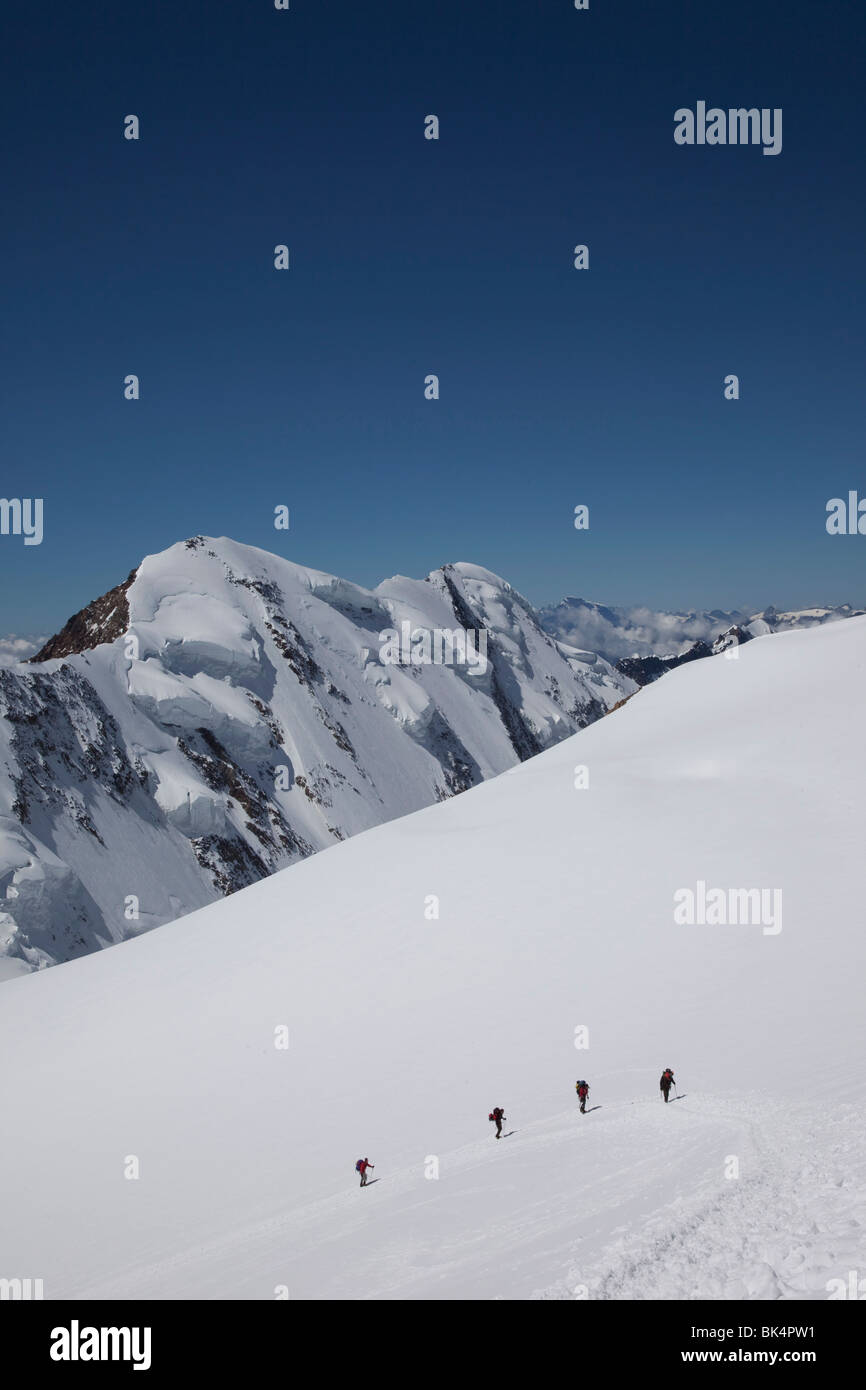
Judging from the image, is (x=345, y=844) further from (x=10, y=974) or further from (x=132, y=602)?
(x=132, y=602)

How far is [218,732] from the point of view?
330 ft

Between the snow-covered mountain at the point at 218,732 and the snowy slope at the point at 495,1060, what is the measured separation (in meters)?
40.0

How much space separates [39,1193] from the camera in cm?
1681

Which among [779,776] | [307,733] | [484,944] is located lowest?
[484,944]

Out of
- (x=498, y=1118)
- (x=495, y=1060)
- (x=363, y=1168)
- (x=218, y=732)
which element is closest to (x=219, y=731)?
(x=218, y=732)

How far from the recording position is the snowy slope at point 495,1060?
11070 millimetres

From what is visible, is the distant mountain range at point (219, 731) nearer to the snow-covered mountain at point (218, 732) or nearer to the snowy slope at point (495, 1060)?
the snow-covered mountain at point (218, 732)

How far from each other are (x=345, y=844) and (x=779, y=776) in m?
18.0

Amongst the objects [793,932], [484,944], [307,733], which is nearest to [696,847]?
[793,932]

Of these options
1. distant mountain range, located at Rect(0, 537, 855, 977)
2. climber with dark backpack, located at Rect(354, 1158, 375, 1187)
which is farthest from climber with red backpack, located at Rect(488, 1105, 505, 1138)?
distant mountain range, located at Rect(0, 537, 855, 977)

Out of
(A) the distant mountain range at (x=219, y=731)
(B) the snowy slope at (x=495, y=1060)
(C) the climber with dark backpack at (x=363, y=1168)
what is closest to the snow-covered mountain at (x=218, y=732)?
(A) the distant mountain range at (x=219, y=731)

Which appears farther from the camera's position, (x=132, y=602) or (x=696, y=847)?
(x=132, y=602)

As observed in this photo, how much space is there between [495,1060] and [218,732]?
87702mm
